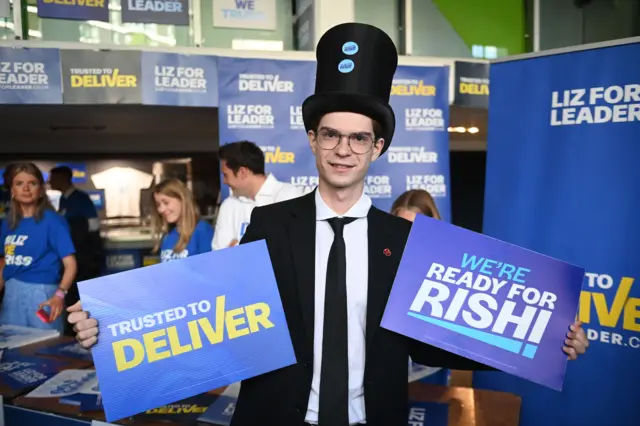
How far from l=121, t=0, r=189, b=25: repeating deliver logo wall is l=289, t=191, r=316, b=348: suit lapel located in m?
3.71

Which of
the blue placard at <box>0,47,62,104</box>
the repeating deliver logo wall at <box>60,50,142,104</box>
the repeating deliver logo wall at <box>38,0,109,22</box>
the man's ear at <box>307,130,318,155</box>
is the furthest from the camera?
the repeating deliver logo wall at <box>38,0,109,22</box>

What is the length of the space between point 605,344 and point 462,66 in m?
3.15

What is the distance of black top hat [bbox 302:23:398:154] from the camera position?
1.15 m

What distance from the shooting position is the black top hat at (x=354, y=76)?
1146mm

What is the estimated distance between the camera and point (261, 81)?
157 inches

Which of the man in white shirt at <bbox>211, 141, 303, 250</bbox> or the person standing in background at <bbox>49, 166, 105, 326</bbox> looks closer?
the man in white shirt at <bbox>211, 141, 303, 250</bbox>

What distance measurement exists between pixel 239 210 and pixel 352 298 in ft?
6.98

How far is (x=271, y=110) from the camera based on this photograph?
13.2 feet

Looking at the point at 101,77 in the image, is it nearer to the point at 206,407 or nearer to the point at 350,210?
the point at 206,407

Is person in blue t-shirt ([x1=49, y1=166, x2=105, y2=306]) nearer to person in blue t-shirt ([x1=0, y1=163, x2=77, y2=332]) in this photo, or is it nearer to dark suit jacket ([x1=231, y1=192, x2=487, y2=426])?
person in blue t-shirt ([x1=0, y1=163, x2=77, y2=332])

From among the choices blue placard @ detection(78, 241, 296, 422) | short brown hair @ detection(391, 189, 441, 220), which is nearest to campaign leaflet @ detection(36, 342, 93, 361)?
blue placard @ detection(78, 241, 296, 422)

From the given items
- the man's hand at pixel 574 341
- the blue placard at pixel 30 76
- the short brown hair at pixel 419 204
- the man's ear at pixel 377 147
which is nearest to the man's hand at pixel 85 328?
the man's ear at pixel 377 147

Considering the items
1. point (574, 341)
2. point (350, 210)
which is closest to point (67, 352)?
point (350, 210)

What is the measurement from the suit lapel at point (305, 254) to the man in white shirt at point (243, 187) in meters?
1.72
